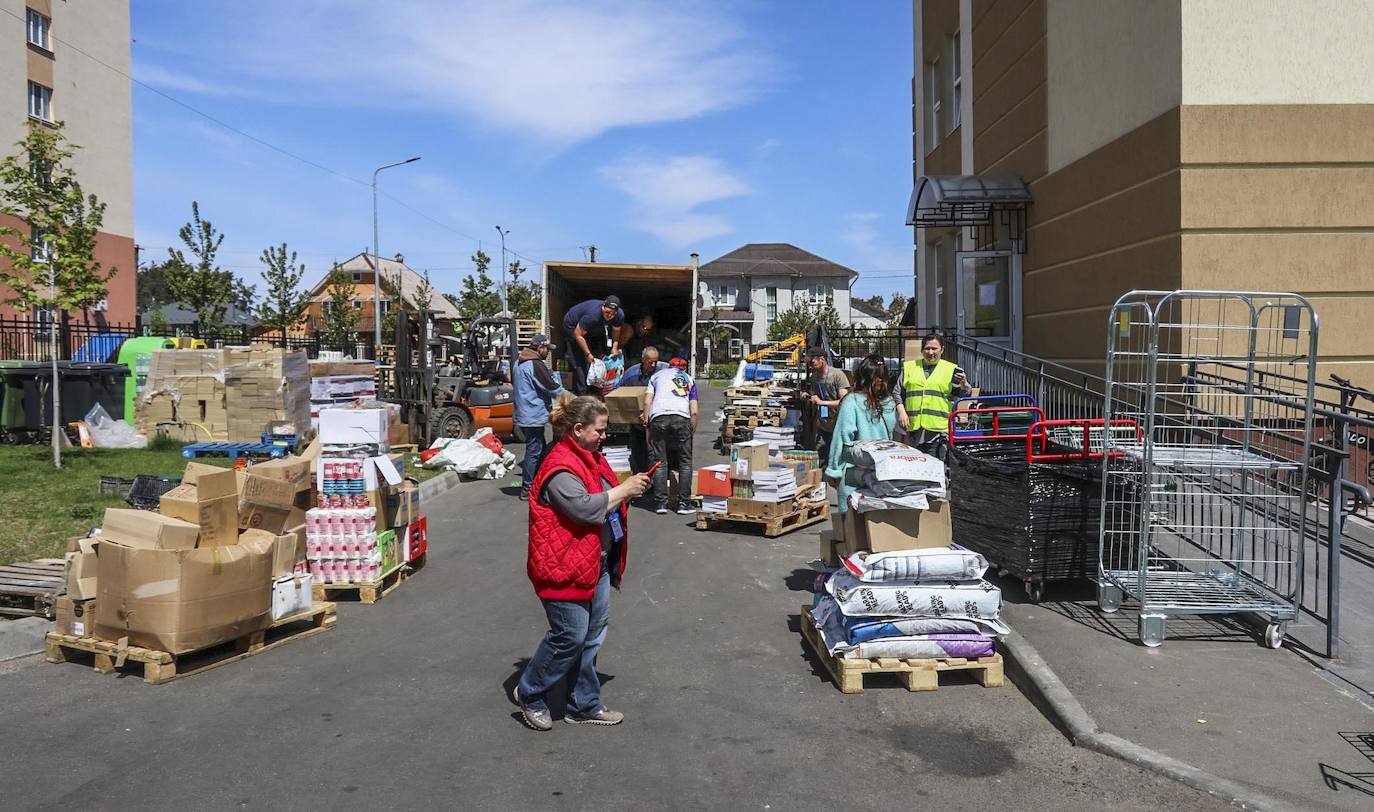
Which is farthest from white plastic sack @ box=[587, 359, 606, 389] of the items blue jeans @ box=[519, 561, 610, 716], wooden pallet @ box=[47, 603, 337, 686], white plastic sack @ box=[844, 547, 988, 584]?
blue jeans @ box=[519, 561, 610, 716]

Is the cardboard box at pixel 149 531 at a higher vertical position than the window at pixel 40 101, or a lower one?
lower

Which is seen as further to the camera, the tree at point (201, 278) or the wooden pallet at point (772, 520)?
the tree at point (201, 278)

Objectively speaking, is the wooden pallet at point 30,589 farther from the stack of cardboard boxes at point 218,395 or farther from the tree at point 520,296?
the tree at point 520,296

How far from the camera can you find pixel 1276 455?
6895 millimetres

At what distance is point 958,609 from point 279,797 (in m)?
3.88

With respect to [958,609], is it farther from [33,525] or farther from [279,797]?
[33,525]

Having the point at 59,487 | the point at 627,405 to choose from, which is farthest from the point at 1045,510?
the point at 59,487

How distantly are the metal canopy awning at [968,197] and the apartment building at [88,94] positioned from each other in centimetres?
2649

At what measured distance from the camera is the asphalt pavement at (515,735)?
4.39 m

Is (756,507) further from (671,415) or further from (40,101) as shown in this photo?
(40,101)

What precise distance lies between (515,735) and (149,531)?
9.24 feet

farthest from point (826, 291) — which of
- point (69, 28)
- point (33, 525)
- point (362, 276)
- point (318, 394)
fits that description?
point (33, 525)

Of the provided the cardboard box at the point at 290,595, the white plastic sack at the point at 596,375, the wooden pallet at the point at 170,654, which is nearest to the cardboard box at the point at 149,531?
the wooden pallet at the point at 170,654

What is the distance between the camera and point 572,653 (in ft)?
16.7
